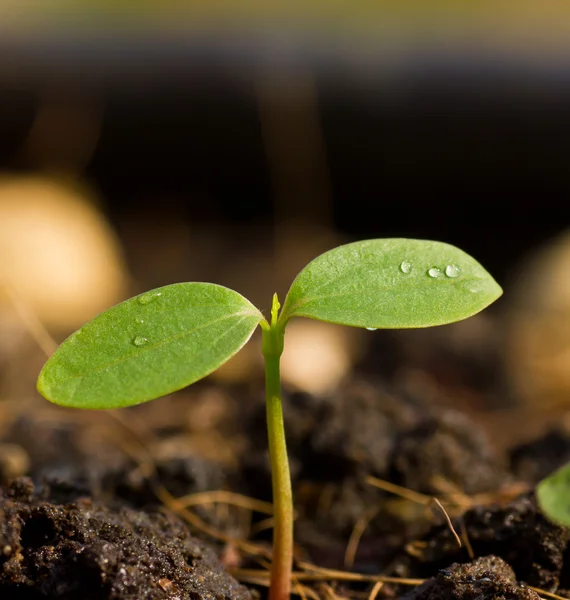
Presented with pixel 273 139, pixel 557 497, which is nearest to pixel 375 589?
pixel 557 497

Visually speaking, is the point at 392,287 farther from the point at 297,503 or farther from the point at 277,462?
the point at 297,503

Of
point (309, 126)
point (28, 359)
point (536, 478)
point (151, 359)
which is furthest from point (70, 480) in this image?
point (309, 126)

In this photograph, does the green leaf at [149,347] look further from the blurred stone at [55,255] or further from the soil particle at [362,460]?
the blurred stone at [55,255]

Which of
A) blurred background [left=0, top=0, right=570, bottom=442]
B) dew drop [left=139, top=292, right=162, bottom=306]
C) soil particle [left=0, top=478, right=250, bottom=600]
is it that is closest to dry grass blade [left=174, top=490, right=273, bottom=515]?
soil particle [left=0, top=478, right=250, bottom=600]

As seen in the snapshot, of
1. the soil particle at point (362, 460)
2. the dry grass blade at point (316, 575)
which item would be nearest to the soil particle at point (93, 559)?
the dry grass blade at point (316, 575)

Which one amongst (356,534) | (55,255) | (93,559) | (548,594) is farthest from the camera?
(55,255)

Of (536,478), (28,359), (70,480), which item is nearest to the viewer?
(70,480)

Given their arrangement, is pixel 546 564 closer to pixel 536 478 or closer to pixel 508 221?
pixel 536 478

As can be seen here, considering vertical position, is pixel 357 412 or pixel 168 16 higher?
pixel 168 16
